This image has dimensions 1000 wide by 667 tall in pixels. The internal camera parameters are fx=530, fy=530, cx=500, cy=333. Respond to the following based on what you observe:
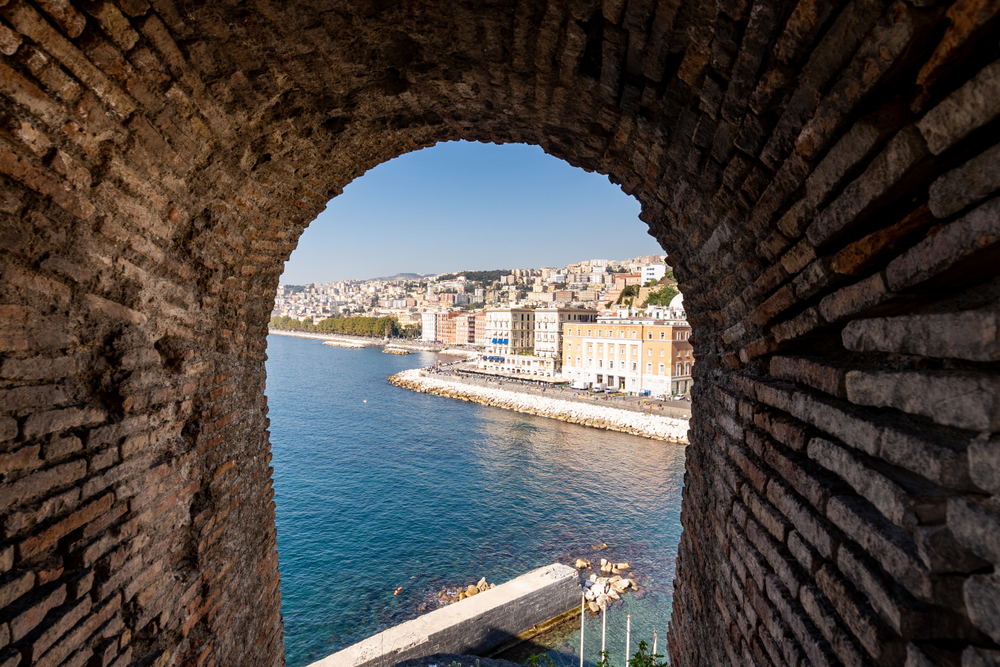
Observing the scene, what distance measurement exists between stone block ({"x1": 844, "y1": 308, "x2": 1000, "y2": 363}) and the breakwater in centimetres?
2835

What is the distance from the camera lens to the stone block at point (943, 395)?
995 millimetres

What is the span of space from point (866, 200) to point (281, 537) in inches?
760

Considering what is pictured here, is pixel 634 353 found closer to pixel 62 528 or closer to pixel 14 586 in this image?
pixel 62 528

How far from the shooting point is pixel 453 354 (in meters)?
78.7

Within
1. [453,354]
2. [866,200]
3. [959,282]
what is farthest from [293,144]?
[453,354]

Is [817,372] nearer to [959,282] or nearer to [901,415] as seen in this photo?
[901,415]

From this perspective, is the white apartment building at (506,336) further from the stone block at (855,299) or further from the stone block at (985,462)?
the stone block at (985,462)

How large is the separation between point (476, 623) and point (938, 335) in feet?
37.0

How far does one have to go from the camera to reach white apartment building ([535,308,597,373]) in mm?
Answer: 49812

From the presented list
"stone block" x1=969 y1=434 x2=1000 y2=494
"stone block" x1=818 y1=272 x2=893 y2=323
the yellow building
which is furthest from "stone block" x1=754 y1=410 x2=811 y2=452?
the yellow building

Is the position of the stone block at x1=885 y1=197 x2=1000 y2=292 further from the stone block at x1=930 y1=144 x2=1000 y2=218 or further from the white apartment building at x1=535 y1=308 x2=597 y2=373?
the white apartment building at x1=535 y1=308 x2=597 y2=373

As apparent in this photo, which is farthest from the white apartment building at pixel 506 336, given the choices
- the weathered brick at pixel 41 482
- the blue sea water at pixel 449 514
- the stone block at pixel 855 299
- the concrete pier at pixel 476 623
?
the stone block at pixel 855 299

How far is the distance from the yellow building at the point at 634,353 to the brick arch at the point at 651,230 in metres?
32.9

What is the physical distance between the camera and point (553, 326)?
50031 mm
